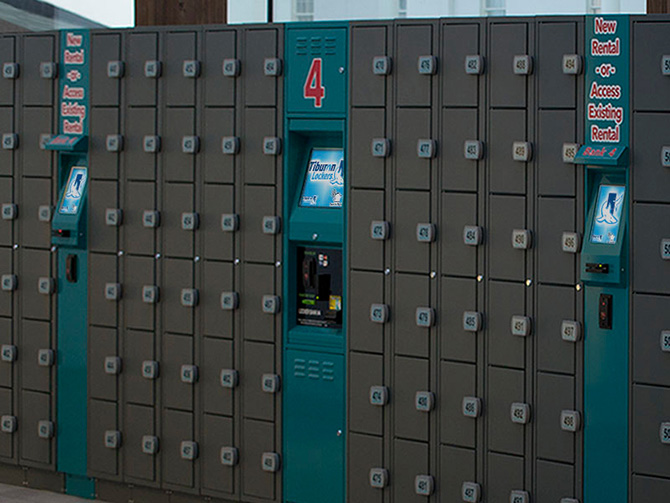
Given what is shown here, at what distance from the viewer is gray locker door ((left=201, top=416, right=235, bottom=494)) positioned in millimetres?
5805

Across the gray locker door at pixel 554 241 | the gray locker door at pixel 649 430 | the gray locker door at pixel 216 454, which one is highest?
the gray locker door at pixel 554 241

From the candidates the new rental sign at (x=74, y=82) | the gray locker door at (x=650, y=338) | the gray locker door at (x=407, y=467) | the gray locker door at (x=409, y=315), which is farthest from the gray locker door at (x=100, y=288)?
the gray locker door at (x=650, y=338)

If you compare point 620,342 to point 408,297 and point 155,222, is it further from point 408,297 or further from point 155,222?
point 155,222

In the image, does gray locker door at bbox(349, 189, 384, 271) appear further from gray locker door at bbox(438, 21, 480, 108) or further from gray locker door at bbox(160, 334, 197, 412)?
gray locker door at bbox(160, 334, 197, 412)

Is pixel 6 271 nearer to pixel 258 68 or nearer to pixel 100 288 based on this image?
pixel 100 288

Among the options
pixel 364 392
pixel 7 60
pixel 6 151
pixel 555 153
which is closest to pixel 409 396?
pixel 364 392

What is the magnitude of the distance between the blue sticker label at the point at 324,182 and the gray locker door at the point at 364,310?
42cm

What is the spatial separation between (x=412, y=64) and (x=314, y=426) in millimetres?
1963

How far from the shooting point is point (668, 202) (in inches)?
185

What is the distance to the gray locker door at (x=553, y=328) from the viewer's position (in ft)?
16.1

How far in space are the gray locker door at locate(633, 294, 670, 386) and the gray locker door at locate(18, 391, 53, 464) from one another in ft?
11.3

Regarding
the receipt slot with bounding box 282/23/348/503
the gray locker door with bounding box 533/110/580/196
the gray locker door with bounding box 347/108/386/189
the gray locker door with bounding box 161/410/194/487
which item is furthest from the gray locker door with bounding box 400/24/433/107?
the gray locker door with bounding box 161/410/194/487

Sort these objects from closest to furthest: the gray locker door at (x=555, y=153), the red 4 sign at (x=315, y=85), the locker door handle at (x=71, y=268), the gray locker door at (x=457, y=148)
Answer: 1. the gray locker door at (x=555, y=153)
2. the gray locker door at (x=457, y=148)
3. the red 4 sign at (x=315, y=85)
4. the locker door handle at (x=71, y=268)

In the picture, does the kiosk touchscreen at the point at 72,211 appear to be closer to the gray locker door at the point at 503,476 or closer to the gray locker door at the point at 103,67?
the gray locker door at the point at 103,67
